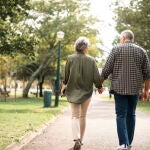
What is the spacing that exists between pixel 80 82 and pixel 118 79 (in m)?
0.86

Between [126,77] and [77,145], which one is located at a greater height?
[126,77]

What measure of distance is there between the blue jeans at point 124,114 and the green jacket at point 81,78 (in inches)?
26.5

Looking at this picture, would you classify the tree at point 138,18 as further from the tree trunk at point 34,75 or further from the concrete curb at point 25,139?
the concrete curb at point 25,139

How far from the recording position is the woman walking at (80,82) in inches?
368

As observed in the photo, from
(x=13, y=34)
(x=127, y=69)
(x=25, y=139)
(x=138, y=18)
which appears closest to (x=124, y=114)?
(x=127, y=69)

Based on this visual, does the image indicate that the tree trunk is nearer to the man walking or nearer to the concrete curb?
the concrete curb

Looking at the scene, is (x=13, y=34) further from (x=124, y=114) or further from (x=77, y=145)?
(x=124, y=114)

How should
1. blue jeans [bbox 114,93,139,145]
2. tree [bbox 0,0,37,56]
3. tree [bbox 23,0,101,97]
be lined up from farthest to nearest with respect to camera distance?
tree [bbox 23,0,101,97] < tree [bbox 0,0,37,56] < blue jeans [bbox 114,93,139,145]

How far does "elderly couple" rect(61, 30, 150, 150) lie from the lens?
8758 millimetres

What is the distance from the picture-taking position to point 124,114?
8.77 meters

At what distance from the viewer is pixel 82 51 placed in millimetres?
9500

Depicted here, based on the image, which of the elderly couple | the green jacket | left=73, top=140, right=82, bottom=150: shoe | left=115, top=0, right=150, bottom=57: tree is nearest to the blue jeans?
the elderly couple

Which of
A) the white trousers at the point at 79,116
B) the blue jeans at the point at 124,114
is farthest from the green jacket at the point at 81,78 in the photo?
the blue jeans at the point at 124,114

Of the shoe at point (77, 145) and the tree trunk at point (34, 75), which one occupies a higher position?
the tree trunk at point (34, 75)
